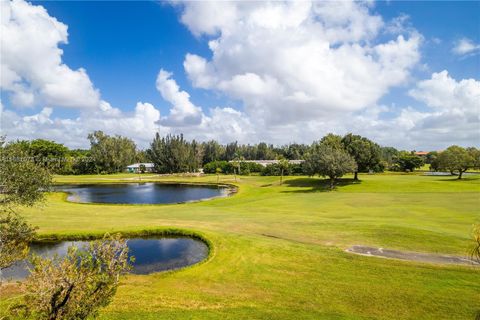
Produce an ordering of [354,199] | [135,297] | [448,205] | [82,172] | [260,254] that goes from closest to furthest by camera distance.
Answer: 1. [135,297]
2. [260,254]
3. [448,205]
4. [354,199]
5. [82,172]

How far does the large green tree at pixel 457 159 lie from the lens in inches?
3354

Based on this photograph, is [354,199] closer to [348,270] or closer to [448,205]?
[448,205]

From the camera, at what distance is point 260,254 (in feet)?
76.8

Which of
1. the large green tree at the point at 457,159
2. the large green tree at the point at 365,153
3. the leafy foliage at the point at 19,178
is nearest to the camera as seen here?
the leafy foliage at the point at 19,178

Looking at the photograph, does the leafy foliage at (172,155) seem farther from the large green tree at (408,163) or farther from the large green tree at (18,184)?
the large green tree at (18,184)

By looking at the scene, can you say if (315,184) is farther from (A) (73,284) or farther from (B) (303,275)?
(A) (73,284)

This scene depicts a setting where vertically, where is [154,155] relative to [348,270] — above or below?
above

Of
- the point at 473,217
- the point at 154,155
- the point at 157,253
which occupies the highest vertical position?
the point at 154,155

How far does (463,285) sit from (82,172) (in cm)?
17417

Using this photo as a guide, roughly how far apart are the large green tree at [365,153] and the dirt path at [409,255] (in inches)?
2410

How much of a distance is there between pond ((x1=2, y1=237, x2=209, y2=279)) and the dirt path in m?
13.0

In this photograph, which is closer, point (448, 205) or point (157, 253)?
point (157, 253)

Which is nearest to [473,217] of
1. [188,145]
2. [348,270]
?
[348,270]

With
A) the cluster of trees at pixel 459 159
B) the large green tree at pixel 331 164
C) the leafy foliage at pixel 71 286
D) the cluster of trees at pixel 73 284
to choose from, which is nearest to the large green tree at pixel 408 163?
the cluster of trees at pixel 459 159
